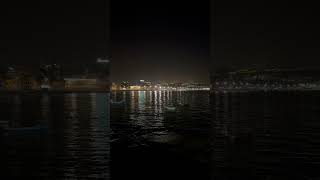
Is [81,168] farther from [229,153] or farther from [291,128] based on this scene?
[291,128]

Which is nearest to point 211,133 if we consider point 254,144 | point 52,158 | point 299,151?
point 254,144

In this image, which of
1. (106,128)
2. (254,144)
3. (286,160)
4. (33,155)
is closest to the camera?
(286,160)

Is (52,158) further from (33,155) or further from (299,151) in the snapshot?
(299,151)

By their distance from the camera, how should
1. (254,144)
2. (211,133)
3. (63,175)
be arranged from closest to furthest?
(63,175)
(254,144)
(211,133)

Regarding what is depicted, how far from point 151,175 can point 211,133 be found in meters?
19.5

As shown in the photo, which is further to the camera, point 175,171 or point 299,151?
point 299,151

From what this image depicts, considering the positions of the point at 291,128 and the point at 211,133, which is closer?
the point at 211,133

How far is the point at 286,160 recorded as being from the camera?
1044 inches

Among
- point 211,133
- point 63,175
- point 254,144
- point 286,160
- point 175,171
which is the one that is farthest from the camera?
point 211,133

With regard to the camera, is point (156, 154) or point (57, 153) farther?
point (57, 153)

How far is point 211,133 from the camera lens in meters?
41.6

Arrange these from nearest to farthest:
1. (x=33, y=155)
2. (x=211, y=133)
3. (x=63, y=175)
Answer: (x=63, y=175), (x=33, y=155), (x=211, y=133)

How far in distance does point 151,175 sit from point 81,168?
380 centimetres

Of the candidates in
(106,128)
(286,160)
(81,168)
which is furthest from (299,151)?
(106,128)
